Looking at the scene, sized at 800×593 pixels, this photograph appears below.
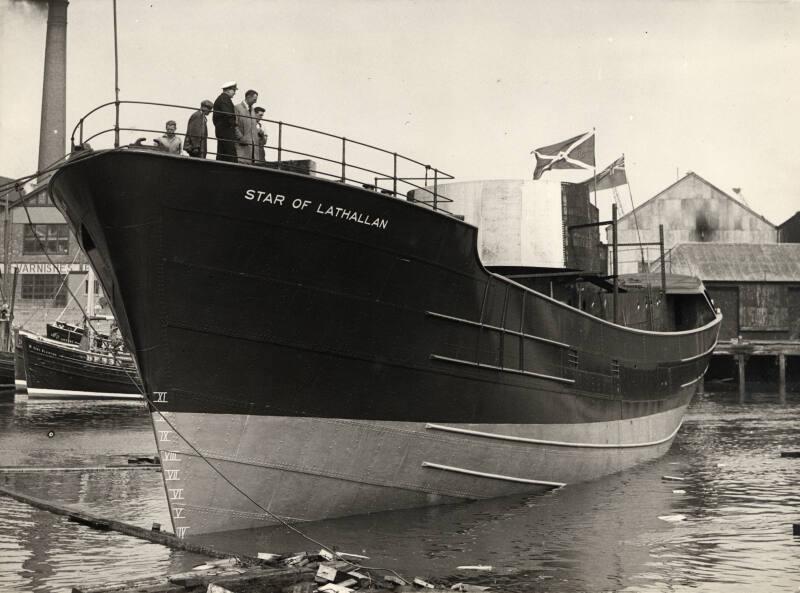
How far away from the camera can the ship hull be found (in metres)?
11.1

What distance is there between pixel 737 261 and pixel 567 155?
111 feet

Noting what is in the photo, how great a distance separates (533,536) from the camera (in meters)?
11.9

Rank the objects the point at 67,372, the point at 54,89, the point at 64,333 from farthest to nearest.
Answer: the point at 54,89
the point at 64,333
the point at 67,372

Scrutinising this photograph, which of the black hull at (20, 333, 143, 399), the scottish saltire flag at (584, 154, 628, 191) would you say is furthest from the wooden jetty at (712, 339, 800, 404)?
the black hull at (20, 333, 143, 399)

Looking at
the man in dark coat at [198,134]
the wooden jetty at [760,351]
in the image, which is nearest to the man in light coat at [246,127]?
the man in dark coat at [198,134]

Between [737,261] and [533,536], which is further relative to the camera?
[737,261]

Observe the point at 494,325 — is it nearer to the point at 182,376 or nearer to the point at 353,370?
the point at 353,370

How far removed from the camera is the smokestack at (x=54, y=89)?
63281mm

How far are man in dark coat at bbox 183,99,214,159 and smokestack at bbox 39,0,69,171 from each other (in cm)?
5525

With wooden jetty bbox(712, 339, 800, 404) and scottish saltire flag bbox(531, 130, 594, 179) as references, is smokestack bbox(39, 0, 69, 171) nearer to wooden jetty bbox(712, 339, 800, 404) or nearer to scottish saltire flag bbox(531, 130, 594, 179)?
wooden jetty bbox(712, 339, 800, 404)

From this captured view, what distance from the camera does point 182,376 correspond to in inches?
441

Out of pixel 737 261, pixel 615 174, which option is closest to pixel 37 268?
pixel 615 174

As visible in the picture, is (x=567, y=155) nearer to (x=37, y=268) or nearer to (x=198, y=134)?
(x=198, y=134)

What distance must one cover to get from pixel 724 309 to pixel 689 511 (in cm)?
3949
